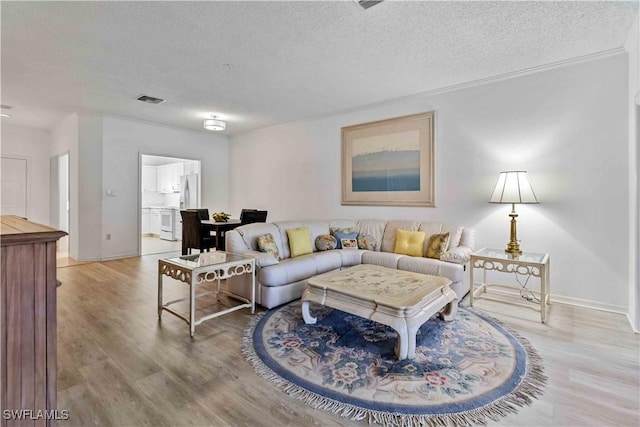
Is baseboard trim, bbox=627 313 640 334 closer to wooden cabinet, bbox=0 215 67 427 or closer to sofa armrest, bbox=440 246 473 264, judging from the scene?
sofa armrest, bbox=440 246 473 264

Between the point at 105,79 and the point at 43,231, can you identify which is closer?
the point at 43,231

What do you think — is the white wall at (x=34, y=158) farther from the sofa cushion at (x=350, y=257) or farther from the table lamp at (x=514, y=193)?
the table lamp at (x=514, y=193)

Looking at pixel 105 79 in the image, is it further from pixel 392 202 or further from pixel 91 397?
pixel 392 202

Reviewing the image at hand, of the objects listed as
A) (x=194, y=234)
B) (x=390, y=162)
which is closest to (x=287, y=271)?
(x=390, y=162)

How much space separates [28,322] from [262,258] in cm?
209

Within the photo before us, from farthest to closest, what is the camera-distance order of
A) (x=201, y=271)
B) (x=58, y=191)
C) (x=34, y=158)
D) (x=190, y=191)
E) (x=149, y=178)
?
(x=149, y=178) < (x=190, y=191) < (x=58, y=191) < (x=34, y=158) < (x=201, y=271)

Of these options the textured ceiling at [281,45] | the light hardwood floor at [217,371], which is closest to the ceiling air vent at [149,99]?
the textured ceiling at [281,45]

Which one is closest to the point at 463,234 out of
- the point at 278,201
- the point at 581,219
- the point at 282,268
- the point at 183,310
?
the point at 581,219

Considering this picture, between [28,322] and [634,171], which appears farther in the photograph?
[634,171]

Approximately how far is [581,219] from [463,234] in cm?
116

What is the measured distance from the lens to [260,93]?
4.32 metres

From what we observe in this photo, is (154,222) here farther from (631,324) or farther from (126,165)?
(631,324)

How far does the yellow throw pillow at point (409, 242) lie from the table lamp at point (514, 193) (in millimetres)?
936

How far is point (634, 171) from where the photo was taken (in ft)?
9.14
